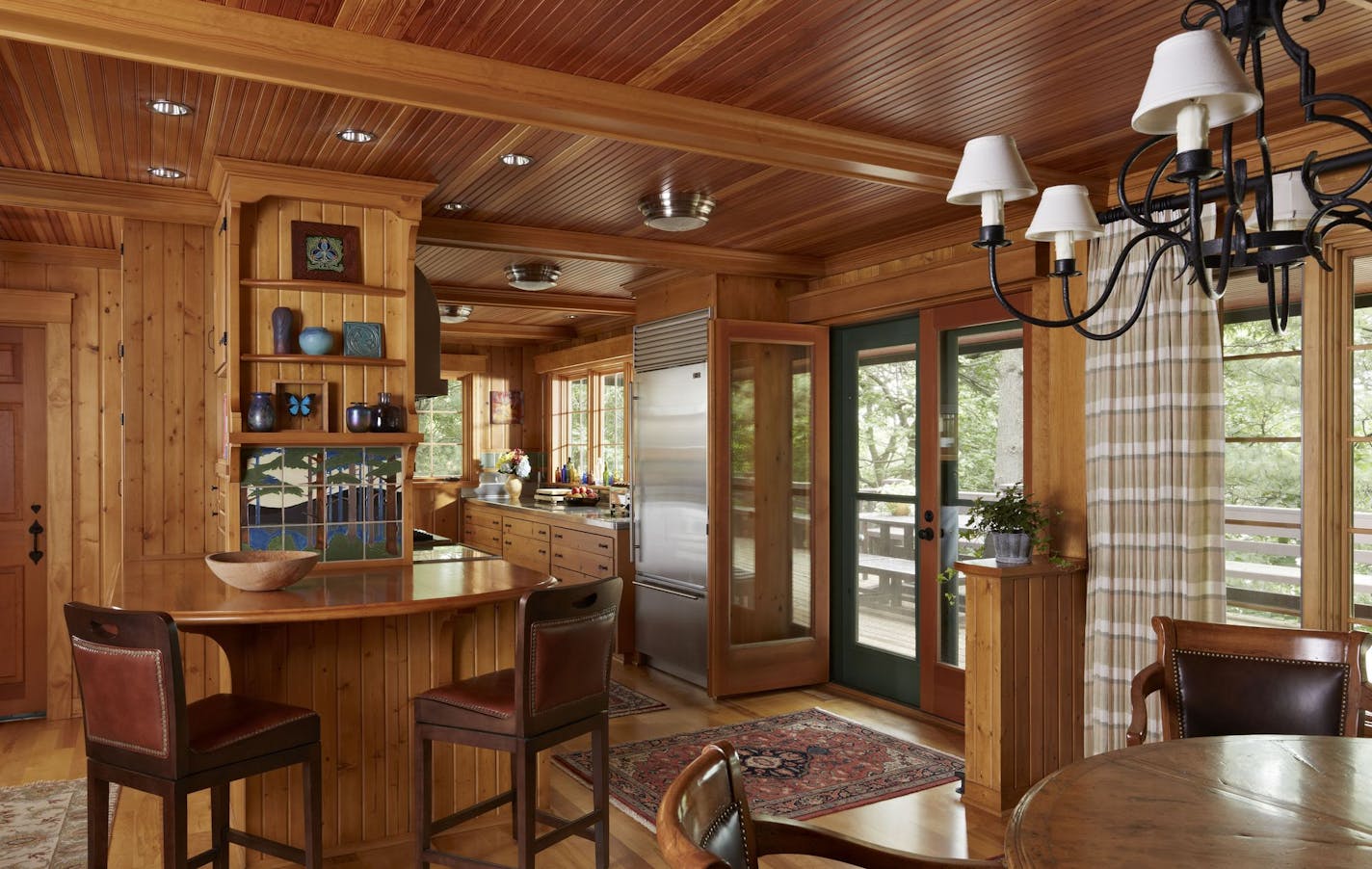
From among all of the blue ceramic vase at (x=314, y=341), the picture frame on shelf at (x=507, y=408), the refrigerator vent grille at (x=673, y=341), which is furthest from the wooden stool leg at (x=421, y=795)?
the picture frame on shelf at (x=507, y=408)

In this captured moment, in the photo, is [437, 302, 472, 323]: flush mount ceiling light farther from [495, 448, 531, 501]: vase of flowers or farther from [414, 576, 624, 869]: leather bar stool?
[414, 576, 624, 869]: leather bar stool

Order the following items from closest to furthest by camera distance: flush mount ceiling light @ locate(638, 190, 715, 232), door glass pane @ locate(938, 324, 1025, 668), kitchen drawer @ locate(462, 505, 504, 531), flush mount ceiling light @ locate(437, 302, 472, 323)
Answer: flush mount ceiling light @ locate(638, 190, 715, 232)
door glass pane @ locate(938, 324, 1025, 668)
flush mount ceiling light @ locate(437, 302, 472, 323)
kitchen drawer @ locate(462, 505, 504, 531)

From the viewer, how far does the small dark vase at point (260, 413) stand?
354cm

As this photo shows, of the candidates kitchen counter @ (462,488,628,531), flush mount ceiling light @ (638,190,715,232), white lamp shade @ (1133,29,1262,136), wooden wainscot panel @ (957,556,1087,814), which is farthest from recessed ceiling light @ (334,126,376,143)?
kitchen counter @ (462,488,628,531)

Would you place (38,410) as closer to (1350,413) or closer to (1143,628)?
(1143,628)

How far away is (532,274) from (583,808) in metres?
3.15

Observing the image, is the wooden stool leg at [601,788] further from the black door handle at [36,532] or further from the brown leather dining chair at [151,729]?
the black door handle at [36,532]

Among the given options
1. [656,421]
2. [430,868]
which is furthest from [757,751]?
[656,421]

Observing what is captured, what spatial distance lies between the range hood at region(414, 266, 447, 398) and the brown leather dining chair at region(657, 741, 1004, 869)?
10.0 ft

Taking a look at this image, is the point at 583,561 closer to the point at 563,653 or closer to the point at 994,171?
the point at 563,653

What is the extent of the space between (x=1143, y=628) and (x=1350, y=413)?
0.97 meters

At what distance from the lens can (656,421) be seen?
5.81 meters

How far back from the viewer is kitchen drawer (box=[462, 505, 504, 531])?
8125 mm

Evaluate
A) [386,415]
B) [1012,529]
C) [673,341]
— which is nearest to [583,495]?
[673,341]
